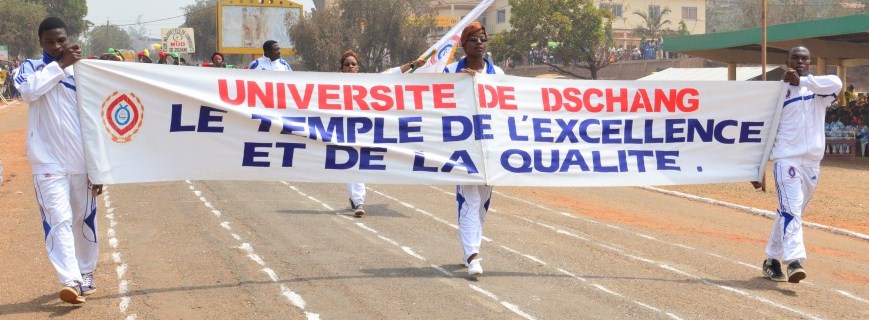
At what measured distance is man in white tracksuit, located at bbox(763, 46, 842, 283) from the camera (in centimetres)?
896

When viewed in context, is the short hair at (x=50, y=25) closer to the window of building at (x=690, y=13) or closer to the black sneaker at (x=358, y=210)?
the black sneaker at (x=358, y=210)

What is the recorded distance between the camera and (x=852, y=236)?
14.2 meters

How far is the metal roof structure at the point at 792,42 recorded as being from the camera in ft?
95.1

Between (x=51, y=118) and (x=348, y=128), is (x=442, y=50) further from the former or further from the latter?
(x=51, y=118)

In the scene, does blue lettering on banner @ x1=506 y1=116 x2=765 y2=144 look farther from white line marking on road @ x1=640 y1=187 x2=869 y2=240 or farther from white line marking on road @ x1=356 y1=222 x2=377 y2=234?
white line marking on road @ x1=640 y1=187 x2=869 y2=240

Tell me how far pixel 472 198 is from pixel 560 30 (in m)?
48.4

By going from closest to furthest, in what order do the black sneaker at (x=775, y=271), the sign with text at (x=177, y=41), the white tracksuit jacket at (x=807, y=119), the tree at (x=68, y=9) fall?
the white tracksuit jacket at (x=807, y=119)
the black sneaker at (x=775, y=271)
the sign with text at (x=177, y=41)
the tree at (x=68, y=9)

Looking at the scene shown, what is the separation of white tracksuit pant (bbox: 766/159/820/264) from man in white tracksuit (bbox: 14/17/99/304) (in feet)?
17.9

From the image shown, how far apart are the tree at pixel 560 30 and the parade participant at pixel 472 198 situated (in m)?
47.0

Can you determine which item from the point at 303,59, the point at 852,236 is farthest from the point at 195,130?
the point at 303,59

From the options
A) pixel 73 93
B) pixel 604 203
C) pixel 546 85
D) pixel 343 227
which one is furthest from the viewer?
pixel 604 203

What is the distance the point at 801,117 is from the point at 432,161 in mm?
3132

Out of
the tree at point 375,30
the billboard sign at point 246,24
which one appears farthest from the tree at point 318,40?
the billboard sign at point 246,24

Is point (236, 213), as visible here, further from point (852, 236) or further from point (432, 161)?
point (852, 236)
